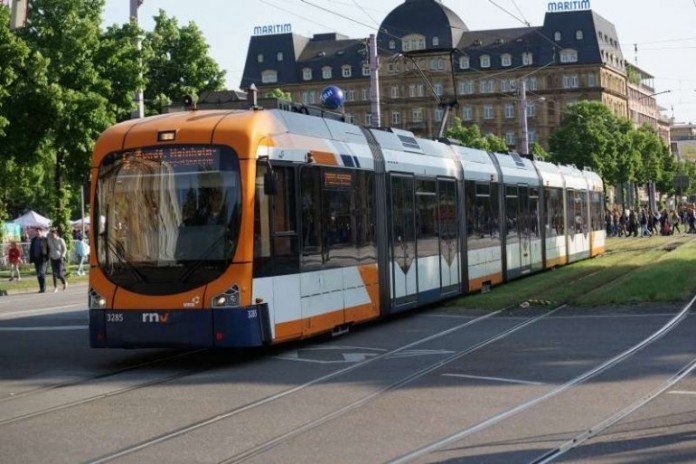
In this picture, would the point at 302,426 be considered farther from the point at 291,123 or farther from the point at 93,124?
the point at 93,124

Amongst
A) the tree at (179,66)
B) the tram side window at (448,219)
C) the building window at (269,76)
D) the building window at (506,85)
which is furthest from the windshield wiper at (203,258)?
the building window at (269,76)

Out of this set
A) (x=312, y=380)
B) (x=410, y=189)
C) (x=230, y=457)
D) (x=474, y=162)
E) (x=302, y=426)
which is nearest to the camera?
(x=230, y=457)

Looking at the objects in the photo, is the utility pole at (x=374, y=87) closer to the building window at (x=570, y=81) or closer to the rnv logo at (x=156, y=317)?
the rnv logo at (x=156, y=317)

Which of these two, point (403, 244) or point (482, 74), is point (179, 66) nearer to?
point (403, 244)

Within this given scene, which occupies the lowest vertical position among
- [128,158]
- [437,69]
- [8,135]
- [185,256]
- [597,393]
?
[597,393]

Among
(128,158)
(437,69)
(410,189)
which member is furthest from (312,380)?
(437,69)

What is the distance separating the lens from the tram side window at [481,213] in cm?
2466

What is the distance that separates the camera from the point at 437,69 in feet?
402

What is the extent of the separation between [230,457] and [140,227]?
6.18 metres

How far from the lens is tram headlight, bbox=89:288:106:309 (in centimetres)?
1477

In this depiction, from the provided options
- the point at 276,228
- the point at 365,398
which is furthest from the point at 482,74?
the point at 365,398

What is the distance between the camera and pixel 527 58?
13138cm

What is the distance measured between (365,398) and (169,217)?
403 cm

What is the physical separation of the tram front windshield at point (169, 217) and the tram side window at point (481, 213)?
34.7 feet
